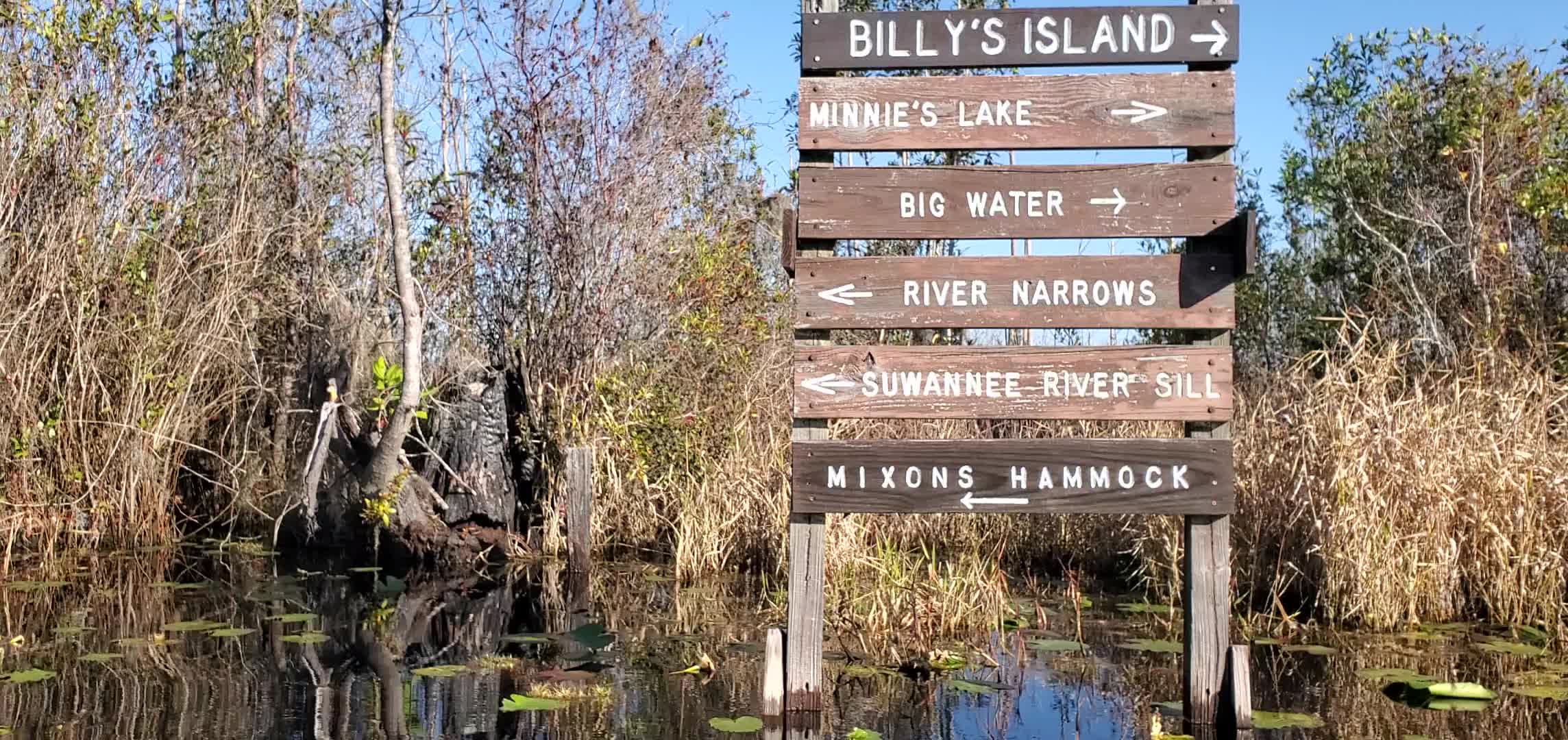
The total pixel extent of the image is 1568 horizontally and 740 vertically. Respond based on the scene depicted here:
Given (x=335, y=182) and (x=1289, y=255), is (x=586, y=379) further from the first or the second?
(x=1289, y=255)

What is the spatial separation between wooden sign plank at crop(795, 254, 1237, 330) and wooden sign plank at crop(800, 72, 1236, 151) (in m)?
0.41

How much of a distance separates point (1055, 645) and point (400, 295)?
5548 millimetres

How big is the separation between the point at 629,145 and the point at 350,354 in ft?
10.1

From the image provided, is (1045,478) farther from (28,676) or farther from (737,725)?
(28,676)

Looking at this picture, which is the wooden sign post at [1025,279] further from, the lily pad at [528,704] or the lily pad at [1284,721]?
the lily pad at [528,704]

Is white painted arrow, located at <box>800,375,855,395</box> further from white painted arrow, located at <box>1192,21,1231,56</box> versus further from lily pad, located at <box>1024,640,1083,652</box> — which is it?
lily pad, located at <box>1024,640,1083,652</box>

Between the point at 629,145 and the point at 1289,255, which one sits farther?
the point at 1289,255

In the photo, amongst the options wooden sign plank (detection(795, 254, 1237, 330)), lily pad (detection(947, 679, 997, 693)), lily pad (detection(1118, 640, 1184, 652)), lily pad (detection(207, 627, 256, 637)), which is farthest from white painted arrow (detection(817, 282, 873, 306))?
lily pad (detection(207, 627, 256, 637))

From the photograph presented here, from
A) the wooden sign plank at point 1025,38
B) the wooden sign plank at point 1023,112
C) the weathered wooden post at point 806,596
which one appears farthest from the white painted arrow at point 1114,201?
the weathered wooden post at point 806,596

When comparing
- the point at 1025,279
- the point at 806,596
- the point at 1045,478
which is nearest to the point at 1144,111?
the point at 1025,279

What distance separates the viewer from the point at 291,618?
7266 mm

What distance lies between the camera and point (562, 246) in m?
10.2

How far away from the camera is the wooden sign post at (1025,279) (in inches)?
196

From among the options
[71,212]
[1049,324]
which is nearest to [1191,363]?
[1049,324]
